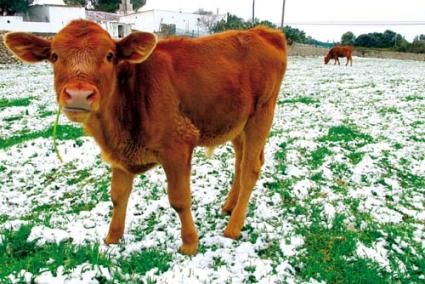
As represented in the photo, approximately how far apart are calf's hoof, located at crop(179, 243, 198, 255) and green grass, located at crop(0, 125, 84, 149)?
5571mm

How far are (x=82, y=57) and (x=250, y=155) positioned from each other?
92.8 inches

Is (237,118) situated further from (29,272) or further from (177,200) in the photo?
(29,272)

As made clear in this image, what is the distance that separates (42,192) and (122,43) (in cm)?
376

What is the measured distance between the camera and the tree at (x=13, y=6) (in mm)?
45691

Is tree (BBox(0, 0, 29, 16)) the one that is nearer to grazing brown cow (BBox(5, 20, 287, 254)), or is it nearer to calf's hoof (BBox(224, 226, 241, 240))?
grazing brown cow (BBox(5, 20, 287, 254))

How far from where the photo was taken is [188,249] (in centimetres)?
411

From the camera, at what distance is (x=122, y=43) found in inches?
133

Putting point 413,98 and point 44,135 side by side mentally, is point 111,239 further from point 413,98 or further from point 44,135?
point 413,98

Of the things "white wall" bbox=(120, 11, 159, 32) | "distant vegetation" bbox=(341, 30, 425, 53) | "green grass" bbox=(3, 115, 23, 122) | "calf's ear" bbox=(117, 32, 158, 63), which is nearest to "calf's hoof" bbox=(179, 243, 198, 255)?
"calf's ear" bbox=(117, 32, 158, 63)

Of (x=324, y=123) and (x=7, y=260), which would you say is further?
(x=324, y=123)

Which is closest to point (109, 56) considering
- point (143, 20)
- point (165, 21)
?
point (143, 20)

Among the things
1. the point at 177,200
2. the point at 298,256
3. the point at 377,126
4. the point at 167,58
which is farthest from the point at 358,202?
the point at 377,126

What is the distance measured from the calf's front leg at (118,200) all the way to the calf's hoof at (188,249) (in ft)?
2.58

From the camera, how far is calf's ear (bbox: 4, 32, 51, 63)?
10.9 feet
